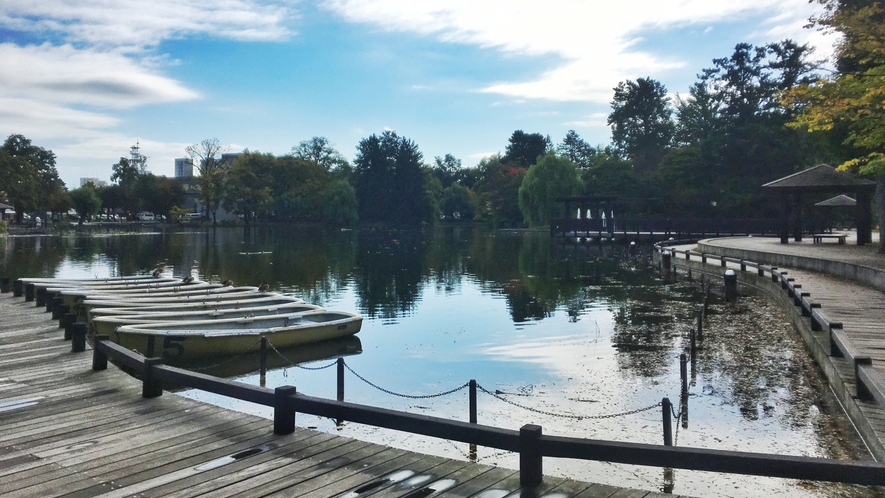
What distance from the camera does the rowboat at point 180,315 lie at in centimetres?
1473

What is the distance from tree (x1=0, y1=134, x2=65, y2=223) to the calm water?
49.9 meters

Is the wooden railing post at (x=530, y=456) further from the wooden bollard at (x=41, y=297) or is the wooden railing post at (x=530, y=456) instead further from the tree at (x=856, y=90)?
the tree at (x=856, y=90)

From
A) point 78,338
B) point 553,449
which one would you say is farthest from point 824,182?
point 553,449

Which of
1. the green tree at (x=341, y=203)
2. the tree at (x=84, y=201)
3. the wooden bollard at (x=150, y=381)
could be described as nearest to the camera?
the wooden bollard at (x=150, y=381)

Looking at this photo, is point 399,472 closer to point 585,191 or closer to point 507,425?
point 507,425

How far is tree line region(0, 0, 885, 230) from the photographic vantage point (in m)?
30.2

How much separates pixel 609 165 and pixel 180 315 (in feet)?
210

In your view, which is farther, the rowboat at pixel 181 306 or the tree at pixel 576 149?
the tree at pixel 576 149

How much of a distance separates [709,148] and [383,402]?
5979cm

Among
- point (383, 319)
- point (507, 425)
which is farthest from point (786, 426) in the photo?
point (383, 319)

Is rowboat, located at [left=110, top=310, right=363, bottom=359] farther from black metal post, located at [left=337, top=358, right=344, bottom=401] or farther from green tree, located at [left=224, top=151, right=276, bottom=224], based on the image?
green tree, located at [left=224, top=151, right=276, bottom=224]

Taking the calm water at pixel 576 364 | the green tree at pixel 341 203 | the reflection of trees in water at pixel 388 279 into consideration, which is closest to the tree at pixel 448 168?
the green tree at pixel 341 203

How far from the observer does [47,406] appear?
7.61 meters

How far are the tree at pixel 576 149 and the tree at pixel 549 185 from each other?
137ft
